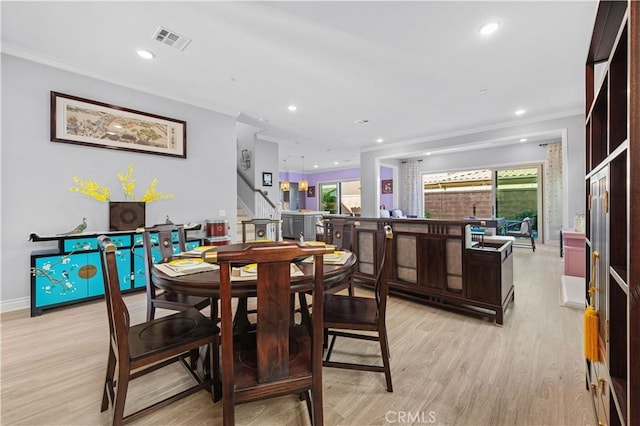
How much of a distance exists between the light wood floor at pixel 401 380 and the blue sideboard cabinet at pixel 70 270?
23cm

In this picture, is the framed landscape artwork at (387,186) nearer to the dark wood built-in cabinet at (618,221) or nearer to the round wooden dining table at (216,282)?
the dark wood built-in cabinet at (618,221)

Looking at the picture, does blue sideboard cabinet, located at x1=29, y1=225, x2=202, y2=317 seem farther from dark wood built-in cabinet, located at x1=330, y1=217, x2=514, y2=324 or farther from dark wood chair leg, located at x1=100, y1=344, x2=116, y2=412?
dark wood built-in cabinet, located at x1=330, y1=217, x2=514, y2=324

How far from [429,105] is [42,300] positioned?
5805 mm

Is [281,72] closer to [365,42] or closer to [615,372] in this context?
[365,42]

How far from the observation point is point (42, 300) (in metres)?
2.94

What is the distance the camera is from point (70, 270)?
309cm

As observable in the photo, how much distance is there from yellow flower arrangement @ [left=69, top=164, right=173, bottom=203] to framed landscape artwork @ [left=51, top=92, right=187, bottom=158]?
0.39 metres

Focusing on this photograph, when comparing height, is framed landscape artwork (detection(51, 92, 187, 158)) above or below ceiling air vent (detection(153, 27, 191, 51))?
below

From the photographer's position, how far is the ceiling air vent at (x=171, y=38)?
8.87 ft

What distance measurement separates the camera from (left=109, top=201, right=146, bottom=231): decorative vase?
3.63 m

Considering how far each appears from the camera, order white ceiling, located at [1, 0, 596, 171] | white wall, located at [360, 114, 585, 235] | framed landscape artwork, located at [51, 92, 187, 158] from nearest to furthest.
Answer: white ceiling, located at [1, 0, 596, 171] < framed landscape artwork, located at [51, 92, 187, 158] < white wall, located at [360, 114, 585, 235]

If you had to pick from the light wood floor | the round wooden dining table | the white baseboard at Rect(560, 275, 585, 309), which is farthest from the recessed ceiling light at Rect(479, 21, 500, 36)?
the white baseboard at Rect(560, 275, 585, 309)

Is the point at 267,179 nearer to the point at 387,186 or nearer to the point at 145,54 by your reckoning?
the point at 145,54

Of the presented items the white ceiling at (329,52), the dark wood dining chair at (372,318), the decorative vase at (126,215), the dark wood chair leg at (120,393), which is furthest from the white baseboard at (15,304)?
the dark wood dining chair at (372,318)
